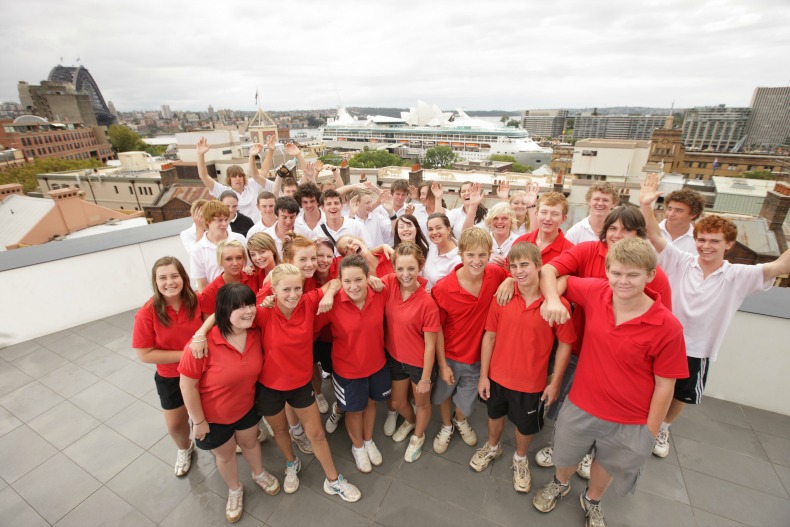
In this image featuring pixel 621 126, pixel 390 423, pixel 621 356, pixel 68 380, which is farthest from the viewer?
pixel 621 126

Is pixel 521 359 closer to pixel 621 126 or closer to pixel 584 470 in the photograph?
pixel 584 470

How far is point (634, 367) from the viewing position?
1797 mm

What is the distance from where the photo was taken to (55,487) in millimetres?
2467

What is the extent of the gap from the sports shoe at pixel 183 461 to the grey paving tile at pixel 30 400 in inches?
64.7

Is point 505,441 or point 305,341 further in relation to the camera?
point 505,441

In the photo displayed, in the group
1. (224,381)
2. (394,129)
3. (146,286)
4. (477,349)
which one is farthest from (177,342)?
(394,129)

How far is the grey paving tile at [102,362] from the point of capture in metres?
3.62

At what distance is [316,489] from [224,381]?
45.2 inches

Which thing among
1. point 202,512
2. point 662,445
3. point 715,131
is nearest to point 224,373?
point 202,512

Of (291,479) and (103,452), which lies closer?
(291,479)

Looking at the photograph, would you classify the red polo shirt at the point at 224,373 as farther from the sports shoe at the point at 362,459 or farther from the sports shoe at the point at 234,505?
the sports shoe at the point at 362,459

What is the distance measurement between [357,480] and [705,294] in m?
2.78

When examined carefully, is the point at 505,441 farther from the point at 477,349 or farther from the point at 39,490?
the point at 39,490

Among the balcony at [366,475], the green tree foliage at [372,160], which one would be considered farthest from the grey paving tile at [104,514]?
the green tree foliage at [372,160]
